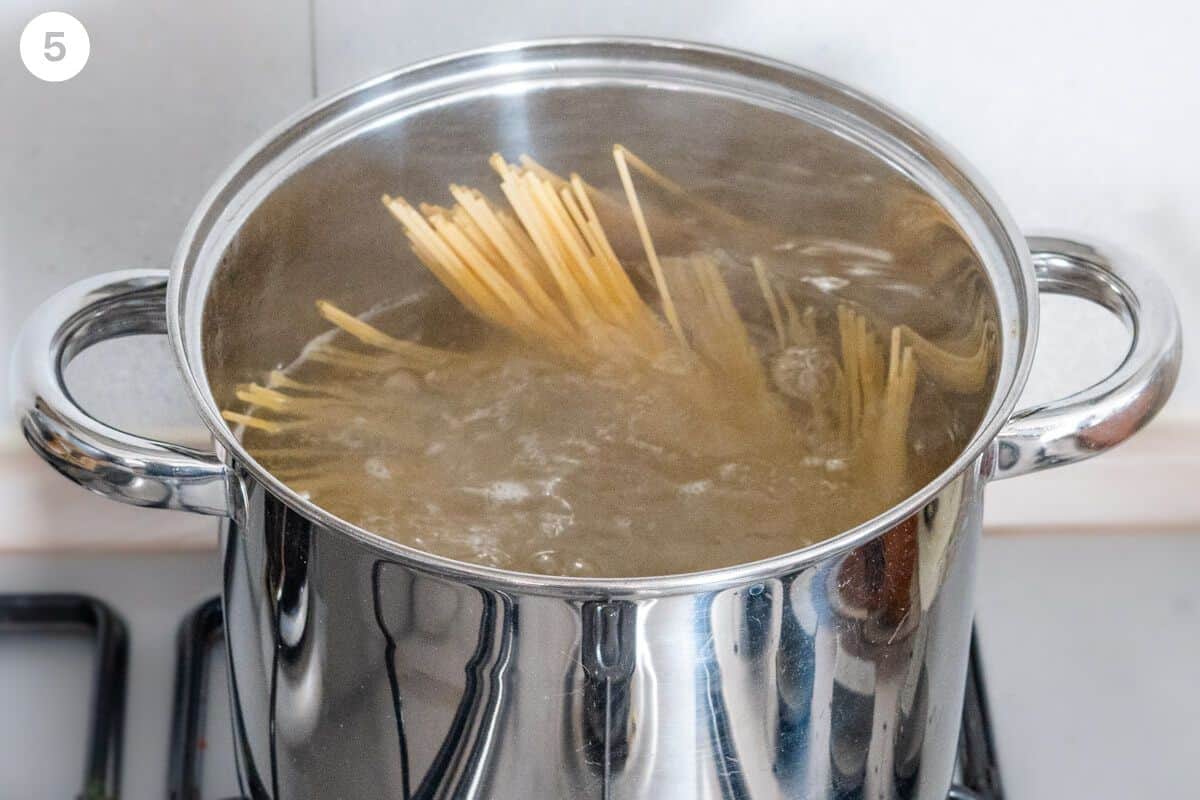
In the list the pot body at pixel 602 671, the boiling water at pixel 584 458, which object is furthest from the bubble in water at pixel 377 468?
the pot body at pixel 602 671

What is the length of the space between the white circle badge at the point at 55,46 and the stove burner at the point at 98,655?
0.90 ft

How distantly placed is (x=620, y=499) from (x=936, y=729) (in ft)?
0.52

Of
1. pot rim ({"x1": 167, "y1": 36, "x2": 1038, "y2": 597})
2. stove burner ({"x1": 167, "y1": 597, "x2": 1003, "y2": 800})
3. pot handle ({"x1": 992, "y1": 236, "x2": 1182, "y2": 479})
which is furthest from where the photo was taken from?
stove burner ({"x1": 167, "y1": 597, "x2": 1003, "y2": 800})

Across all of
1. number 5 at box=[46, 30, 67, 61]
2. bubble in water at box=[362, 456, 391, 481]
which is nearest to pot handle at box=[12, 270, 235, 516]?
bubble in water at box=[362, 456, 391, 481]

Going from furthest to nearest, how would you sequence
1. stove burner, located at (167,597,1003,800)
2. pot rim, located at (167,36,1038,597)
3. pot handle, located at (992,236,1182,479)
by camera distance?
stove burner, located at (167,597,1003,800) < pot handle, located at (992,236,1182,479) < pot rim, located at (167,36,1038,597)

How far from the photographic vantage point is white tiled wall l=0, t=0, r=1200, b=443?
722mm

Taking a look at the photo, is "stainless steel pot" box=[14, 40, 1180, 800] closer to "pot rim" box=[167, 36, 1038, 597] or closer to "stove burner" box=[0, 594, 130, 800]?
"pot rim" box=[167, 36, 1038, 597]

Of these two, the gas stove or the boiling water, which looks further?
the gas stove

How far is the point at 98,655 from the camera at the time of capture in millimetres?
765

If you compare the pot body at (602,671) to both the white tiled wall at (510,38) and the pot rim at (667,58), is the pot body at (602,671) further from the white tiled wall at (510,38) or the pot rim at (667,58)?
the white tiled wall at (510,38)

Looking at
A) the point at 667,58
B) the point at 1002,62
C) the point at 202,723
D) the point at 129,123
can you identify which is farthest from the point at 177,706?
the point at 1002,62

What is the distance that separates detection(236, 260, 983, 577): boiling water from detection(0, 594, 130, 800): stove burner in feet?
0.60

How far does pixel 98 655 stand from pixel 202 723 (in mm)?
70

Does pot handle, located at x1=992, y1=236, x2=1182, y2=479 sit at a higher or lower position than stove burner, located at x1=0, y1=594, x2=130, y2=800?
higher
